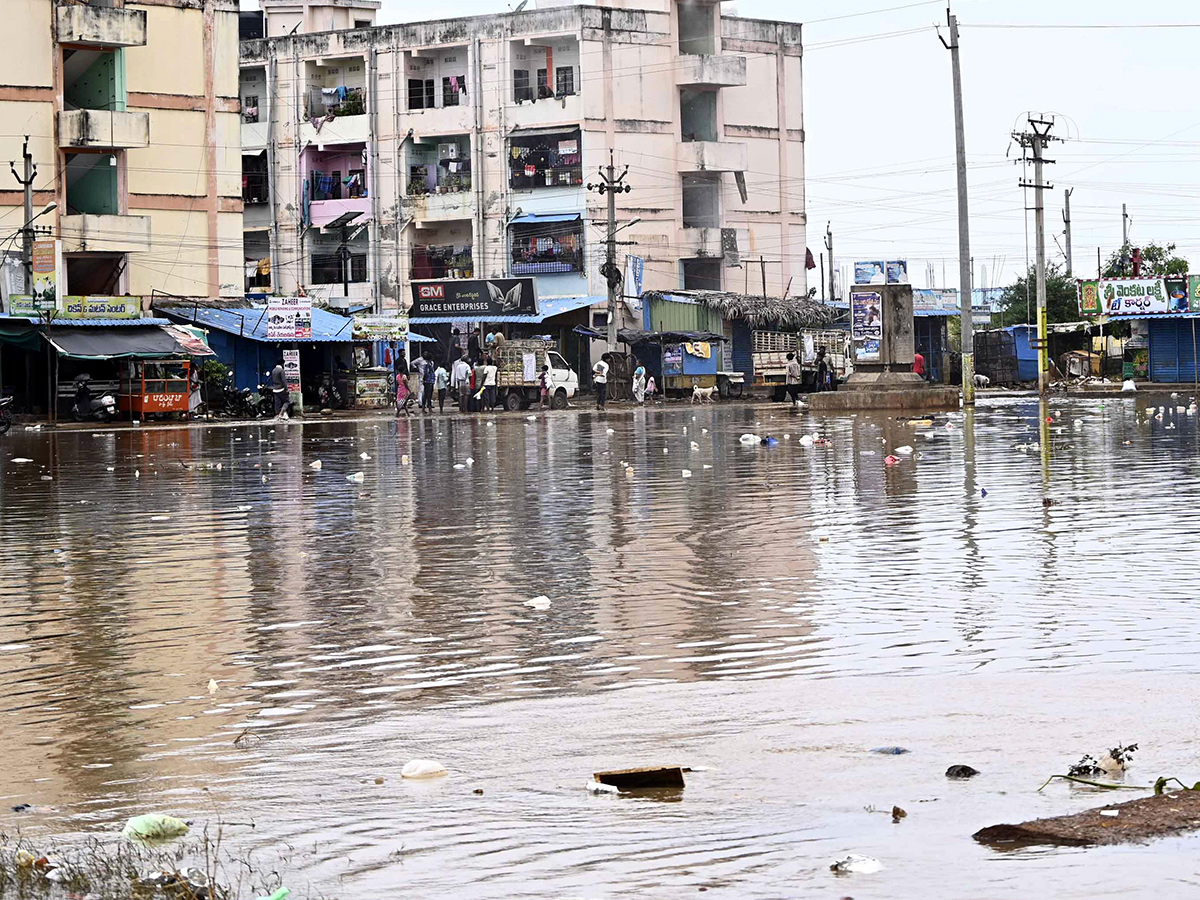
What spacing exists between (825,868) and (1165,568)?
6.31m

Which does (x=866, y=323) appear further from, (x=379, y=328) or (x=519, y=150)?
(x=519, y=150)

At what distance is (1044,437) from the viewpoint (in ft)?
→ 81.5

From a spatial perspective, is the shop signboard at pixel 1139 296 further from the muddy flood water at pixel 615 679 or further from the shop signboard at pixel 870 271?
the muddy flood water at pixel 615 679

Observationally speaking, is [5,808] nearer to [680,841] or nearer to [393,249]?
[680,841]

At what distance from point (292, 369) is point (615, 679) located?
42.8 meters

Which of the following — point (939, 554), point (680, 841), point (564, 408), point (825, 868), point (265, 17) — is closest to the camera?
point (825, 868)

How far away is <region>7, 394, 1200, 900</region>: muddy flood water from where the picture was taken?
450 cm

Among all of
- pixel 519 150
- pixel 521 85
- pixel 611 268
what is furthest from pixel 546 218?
pixel 611 268

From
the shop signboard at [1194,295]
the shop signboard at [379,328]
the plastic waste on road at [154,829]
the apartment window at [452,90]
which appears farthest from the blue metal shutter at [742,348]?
the plastic waste on road at [154,829]

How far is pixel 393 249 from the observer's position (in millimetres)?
68125

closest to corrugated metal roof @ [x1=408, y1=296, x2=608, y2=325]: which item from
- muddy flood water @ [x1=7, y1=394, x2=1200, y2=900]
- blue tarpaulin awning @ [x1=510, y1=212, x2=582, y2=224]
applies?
blue tarpaulin awning @ [x1=510, y1=212, x2=582, y2=224]

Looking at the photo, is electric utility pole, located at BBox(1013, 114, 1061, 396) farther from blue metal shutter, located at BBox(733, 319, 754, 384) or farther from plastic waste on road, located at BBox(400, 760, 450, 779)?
plastic waste on road, located at BBox(400, 760, 450, 779)

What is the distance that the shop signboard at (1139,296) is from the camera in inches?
2282

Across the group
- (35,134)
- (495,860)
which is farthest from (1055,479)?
(35,134)
